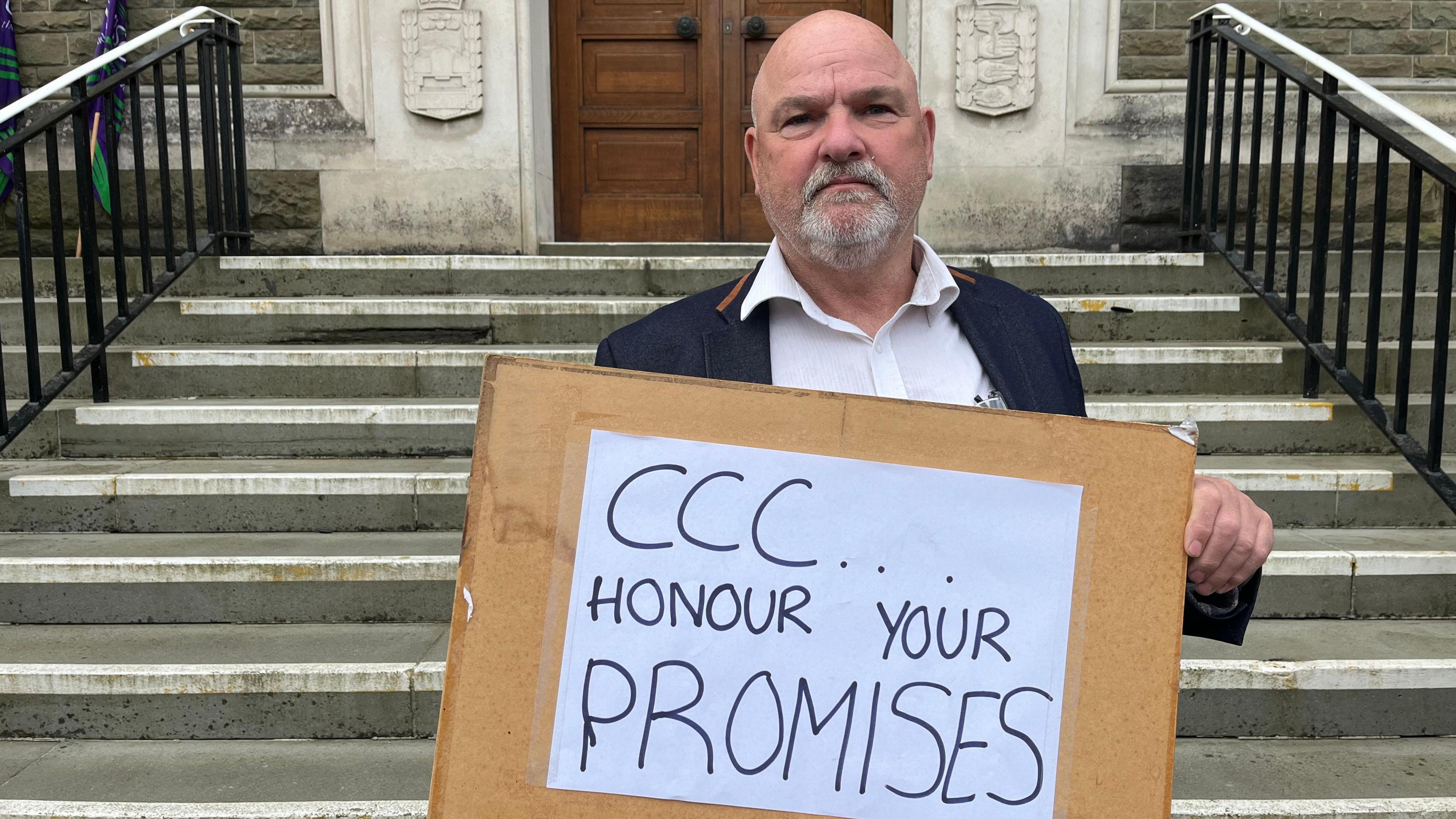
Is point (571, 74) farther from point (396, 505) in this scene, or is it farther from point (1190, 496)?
point (1190, 496)

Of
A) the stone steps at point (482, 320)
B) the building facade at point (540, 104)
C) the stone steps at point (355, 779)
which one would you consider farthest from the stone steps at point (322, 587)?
the building facade at point (540, 104)

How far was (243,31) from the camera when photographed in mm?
5383

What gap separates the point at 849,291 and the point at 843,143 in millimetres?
208

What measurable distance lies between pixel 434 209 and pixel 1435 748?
4.71 metres

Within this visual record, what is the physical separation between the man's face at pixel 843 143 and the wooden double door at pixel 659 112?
174 inches

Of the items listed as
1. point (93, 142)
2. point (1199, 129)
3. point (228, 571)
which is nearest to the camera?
point (228, 571)

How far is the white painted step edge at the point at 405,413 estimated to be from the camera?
12.3 feet

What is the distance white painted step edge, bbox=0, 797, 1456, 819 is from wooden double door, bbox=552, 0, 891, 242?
4.11 metres

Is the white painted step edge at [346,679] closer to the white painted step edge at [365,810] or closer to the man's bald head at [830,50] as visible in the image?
the white painted step edge at [365,810]

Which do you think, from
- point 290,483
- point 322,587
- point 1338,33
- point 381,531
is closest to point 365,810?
point 322,587

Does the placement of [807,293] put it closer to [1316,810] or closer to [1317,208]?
[1316,810]

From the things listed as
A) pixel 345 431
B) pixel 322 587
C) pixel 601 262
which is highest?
pixel 601 262

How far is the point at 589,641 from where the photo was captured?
1091mm

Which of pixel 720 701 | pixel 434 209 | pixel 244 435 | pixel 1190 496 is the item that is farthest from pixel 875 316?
pixel 434 209
